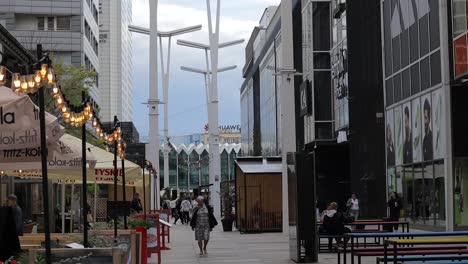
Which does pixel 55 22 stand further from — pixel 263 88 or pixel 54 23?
pixel 263 88

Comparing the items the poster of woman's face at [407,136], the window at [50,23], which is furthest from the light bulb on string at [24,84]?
the window at [50,23]

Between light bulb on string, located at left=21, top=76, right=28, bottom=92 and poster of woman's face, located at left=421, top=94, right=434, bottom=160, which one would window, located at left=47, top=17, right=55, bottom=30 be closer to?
poster of woman's face, located at left=421, top=94, right=434, bottom=160

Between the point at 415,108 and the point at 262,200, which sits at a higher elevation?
the point at 415,108

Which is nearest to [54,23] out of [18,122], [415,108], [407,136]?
[407,136]

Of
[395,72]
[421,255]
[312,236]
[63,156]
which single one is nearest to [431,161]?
[395,72]

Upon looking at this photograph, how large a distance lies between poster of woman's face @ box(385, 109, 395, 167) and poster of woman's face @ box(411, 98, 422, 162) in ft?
12.4

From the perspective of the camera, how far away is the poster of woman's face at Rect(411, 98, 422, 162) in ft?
114

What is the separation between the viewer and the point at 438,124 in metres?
32.1

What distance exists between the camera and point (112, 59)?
176 m

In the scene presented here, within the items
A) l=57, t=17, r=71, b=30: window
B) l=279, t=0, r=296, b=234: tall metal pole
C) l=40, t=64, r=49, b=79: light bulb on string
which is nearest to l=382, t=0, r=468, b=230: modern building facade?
l=279, t=0, r=296, b=234: tall metal pole

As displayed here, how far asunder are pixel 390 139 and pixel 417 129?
5.03 metres

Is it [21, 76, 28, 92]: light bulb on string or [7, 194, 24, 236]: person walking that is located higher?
[21, 76, 28, 92]: light bulb on string

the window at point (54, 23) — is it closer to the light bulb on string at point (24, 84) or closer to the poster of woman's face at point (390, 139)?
the poster of woman's face at point (390, 139)

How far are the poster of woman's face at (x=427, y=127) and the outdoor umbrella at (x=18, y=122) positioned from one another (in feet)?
80.1
